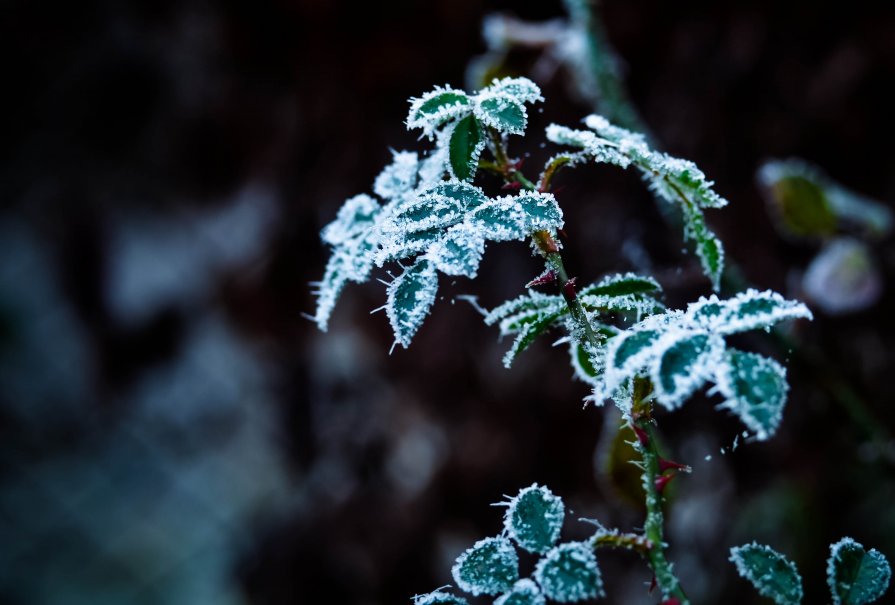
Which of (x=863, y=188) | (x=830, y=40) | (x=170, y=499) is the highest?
(x=170, y=499)

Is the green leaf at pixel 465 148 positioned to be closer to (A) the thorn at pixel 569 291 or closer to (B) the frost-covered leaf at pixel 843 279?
(A) the thorn at pixel 569 291

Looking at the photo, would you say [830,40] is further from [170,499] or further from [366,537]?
[170,499]

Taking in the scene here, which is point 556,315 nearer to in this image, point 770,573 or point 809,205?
point 770,573

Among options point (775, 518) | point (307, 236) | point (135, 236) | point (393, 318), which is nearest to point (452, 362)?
point (307, 236)

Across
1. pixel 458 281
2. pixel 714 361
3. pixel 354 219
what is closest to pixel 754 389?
pixel 714 361

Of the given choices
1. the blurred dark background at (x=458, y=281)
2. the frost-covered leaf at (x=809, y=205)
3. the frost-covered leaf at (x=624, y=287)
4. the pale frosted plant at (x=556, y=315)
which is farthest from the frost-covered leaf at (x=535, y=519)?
the frost-covered leaf at (x=809, y=205)
